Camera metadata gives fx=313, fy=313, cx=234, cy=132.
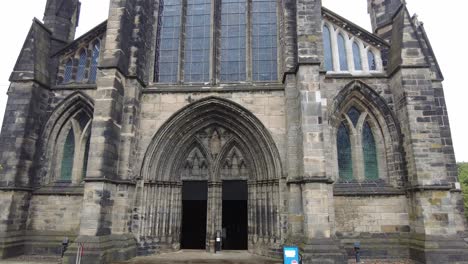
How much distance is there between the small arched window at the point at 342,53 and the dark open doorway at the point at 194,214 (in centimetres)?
730

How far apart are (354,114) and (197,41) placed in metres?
7.09

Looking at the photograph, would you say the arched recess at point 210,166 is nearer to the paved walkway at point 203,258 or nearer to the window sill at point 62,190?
the paved walkway at point 203,258

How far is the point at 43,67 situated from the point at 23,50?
0.91 meters

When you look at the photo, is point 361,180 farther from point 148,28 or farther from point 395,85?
point 148,28

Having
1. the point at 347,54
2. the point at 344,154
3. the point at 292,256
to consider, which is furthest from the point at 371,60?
the point at 292,256

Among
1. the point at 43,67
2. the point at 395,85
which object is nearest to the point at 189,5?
the point at 43,67

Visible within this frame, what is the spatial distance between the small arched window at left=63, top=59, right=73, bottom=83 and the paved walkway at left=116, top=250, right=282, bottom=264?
26.1 ft

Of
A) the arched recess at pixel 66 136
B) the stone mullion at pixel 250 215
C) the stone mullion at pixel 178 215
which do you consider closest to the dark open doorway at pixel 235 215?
the stone mullion at pixel 250 215

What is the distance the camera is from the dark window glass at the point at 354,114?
480 inches

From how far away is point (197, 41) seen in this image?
1331 cm

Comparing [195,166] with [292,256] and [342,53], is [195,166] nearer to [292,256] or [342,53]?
[292,256]

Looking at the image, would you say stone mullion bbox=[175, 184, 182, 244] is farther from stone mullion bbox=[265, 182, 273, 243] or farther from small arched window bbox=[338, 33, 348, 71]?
small arched window bbox=[338, 33, 348, 71]

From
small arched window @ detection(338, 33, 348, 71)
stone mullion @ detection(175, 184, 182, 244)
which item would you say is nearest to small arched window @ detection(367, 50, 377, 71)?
small arched window @ detection(338, 33, 348, 71)

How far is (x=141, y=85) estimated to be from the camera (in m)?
12.2
